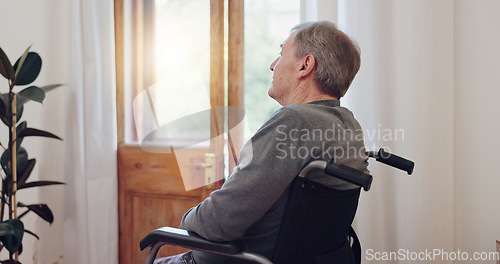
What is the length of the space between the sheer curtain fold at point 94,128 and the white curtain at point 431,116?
1372 millimetres

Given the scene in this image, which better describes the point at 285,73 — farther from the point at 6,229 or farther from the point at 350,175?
the point at 6,229

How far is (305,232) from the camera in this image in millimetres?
983

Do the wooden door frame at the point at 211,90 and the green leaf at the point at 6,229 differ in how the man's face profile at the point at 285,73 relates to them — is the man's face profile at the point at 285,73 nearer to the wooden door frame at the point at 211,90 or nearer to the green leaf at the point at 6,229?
the wooden door frame at the point at 211,90

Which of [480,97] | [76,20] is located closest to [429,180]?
[480,97]

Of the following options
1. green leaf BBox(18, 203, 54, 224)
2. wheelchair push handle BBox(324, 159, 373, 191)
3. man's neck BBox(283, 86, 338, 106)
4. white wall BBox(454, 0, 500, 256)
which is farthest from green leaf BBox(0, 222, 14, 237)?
white wall BBox(454, 0, 500, 256)

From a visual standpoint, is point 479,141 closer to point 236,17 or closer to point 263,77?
point 263,77

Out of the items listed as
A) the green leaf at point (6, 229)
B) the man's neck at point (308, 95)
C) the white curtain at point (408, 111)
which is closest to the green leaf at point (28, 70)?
the green leaf at point (6, 229)

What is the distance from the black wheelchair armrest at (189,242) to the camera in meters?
0.98

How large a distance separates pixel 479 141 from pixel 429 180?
11.5 inches

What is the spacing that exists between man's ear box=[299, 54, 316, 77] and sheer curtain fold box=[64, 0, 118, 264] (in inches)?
60.0

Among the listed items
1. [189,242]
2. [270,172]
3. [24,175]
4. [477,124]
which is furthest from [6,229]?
[477,124]

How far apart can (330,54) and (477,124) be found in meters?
1.10

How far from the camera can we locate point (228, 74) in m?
2.25

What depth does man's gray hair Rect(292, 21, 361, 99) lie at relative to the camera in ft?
3.70
